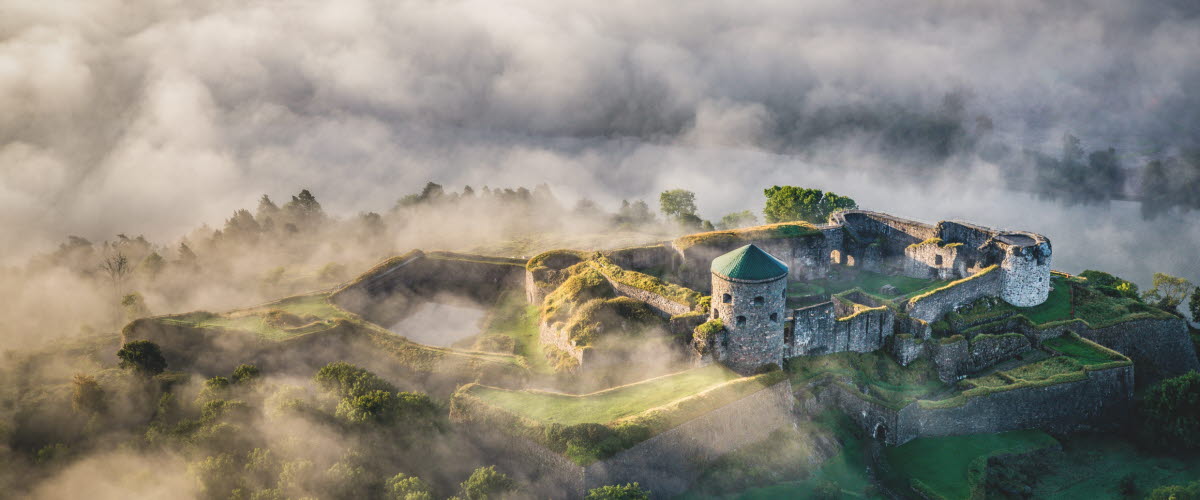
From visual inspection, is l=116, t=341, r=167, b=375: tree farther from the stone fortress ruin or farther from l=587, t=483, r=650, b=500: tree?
l=587, t=483, r=650, b=500: tree

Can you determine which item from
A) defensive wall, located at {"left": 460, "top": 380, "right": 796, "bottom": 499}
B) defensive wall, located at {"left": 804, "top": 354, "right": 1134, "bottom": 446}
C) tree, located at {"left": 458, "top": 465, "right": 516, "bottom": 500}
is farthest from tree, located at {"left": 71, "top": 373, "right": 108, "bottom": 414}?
defensive wall, located at {"left": 804, "top": 354, "right": 1134, "bottom": 446}

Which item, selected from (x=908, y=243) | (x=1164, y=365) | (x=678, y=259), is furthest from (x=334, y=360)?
(x=1164, y=365)

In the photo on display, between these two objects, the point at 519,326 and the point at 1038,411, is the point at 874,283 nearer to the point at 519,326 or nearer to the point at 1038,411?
the point at 1038,411

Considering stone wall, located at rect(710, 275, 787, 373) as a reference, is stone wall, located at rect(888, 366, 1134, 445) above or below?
below

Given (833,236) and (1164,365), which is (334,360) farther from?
(1164,365)

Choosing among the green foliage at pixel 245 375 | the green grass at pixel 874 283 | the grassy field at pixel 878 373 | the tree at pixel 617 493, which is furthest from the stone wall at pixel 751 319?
the green foliage at pixel 245 375

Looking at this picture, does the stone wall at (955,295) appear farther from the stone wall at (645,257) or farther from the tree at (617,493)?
the tree at (617,493)

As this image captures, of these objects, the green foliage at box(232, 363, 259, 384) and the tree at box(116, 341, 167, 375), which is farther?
the tree at box(116, 341, 167, 375)
